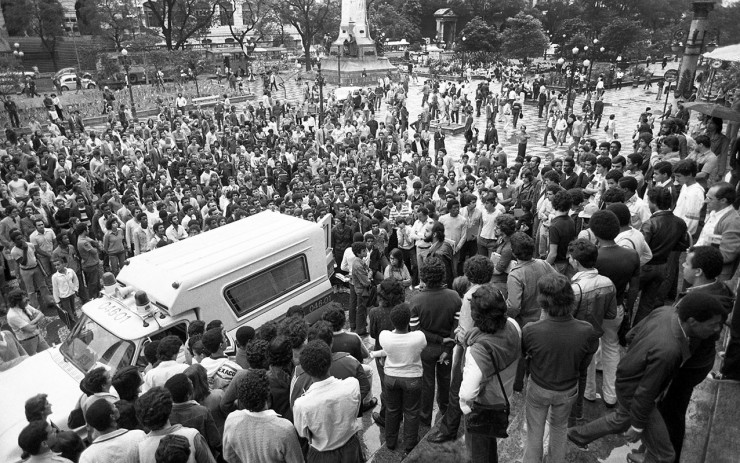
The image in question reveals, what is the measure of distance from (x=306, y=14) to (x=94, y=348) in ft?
178

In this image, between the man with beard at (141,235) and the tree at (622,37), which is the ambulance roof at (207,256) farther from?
the tree at (622,37)

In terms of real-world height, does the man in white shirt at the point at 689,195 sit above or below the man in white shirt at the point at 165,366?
above

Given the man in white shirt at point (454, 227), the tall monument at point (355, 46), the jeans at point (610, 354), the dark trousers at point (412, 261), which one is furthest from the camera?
the tall monument at point (355, 46)

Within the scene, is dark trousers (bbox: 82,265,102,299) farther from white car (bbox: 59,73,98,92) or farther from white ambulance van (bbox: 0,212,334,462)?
white car (bbox: 59,73,98,92)

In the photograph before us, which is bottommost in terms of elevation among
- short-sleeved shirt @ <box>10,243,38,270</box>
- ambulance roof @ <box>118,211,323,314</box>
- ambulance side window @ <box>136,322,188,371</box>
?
short-sleeved shirt @ <box>10,243,38,270</box>

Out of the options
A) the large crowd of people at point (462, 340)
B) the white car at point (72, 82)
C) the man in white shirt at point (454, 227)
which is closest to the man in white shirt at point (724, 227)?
the large crowd of people at point (462, 340)

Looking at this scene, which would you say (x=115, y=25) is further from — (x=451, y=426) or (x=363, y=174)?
A: (x=451, y=426)

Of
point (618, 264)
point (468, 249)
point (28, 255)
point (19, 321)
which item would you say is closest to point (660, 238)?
A: point (618, 264)

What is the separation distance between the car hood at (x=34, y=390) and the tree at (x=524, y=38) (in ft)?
168

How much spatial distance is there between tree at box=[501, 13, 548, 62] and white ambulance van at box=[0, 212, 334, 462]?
48170mm

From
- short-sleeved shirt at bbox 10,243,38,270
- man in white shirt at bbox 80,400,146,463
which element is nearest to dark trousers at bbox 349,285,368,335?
man in white shirt at bbox 80,400,146,463

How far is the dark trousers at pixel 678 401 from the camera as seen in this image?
3623 mm

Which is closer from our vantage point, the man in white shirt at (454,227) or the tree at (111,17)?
the man in white shirt at (454,227)

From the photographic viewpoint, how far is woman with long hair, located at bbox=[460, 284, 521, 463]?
11.8 feet
